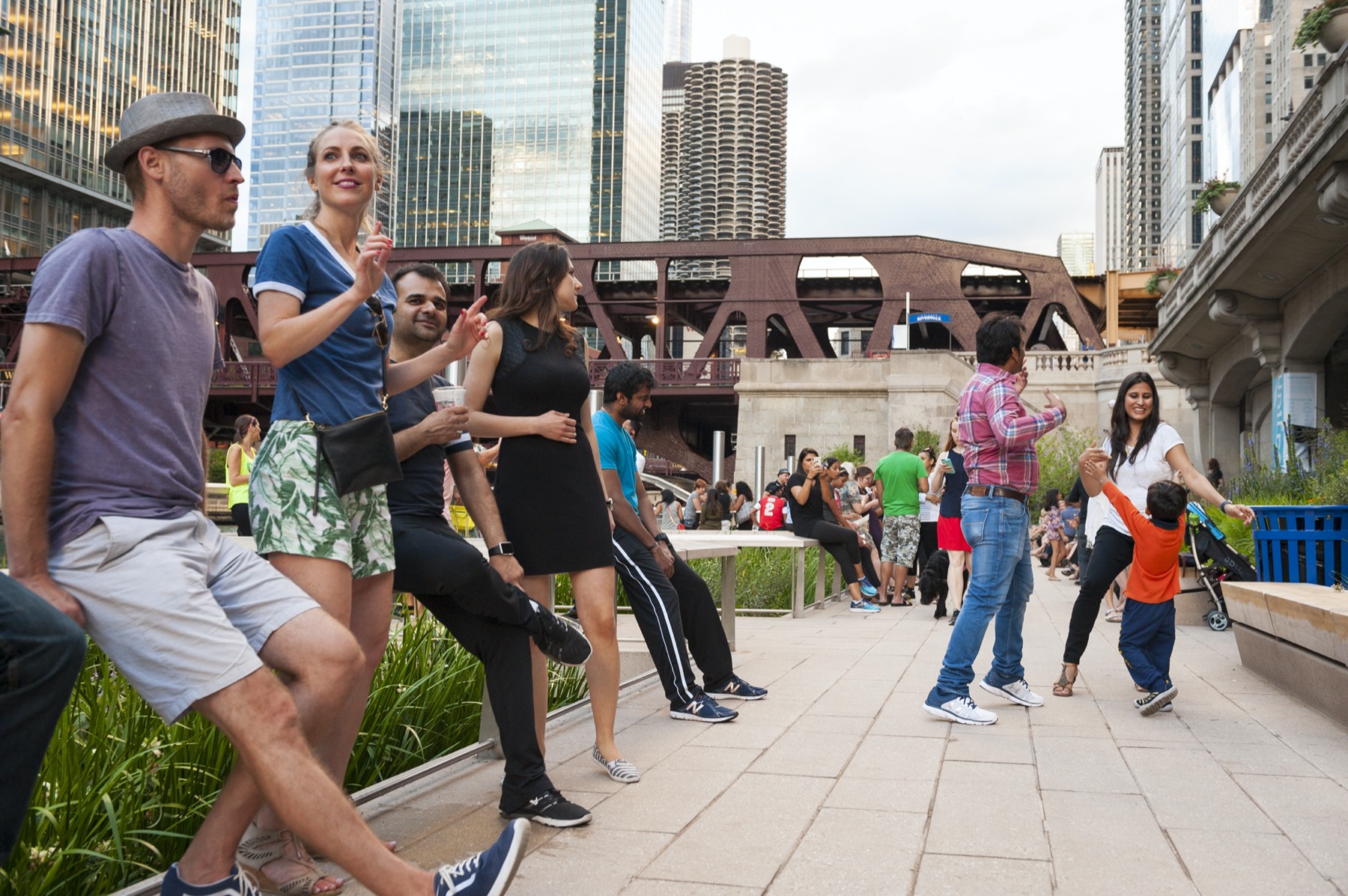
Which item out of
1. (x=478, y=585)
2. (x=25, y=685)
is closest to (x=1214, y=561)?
(x=478, y=585)

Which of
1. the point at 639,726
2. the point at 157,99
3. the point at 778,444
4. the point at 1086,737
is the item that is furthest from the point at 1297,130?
the point at 778,444

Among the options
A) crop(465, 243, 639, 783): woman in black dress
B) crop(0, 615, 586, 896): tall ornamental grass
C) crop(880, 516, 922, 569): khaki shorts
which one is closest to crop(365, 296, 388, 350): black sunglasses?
crop(465, 243, 639, 783): woman in black dress

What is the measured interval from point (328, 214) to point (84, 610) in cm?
132

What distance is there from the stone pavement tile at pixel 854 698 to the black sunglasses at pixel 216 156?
3.92 meters

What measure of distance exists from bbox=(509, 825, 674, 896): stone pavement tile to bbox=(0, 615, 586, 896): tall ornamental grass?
0.88 m

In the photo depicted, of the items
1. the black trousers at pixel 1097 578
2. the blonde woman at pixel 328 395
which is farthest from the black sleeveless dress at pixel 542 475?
the black trousers at pixel 1097 578

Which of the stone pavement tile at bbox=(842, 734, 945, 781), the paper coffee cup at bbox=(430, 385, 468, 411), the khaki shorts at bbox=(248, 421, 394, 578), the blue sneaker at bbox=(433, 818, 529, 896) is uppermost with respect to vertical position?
the paper coffee cup at bbox=(430, 385, 468, 411)

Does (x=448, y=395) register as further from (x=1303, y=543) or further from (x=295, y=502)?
(x=1303, y=543)

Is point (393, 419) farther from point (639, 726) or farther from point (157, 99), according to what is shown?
point (639, 726)

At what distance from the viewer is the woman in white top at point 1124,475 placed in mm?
5902

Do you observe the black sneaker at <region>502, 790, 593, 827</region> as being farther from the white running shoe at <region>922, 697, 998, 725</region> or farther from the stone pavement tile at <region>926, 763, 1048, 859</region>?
the white running shoe at <region>922, 697, 998, 725</region>

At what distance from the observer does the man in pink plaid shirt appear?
5.29m

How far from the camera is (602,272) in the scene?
76750 millimetres

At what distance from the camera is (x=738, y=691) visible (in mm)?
5855
